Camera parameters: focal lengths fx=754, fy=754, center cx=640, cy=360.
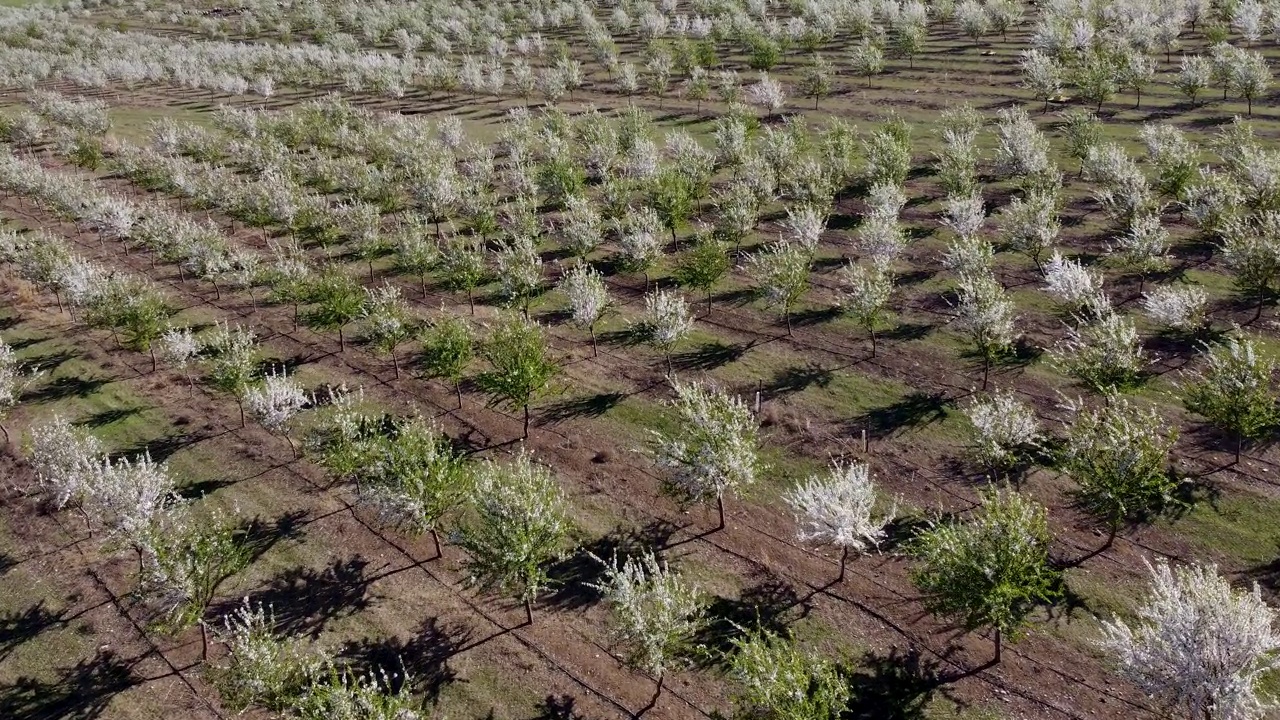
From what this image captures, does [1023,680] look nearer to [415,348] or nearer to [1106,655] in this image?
[1106,655]

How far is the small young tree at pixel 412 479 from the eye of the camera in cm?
3069

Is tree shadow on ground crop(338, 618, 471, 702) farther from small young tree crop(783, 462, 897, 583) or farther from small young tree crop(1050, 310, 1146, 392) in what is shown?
small young tree crop(1050, 310, 1146, 392)

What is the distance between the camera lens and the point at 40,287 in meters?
61.1

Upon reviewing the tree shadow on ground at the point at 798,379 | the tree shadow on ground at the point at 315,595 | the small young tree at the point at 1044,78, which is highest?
the small young tree at the point at 1044,78

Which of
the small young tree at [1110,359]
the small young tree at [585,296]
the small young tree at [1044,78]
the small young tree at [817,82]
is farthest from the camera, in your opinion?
the small young tree at [817,82]

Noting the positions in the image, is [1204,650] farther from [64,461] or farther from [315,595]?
[64,461]

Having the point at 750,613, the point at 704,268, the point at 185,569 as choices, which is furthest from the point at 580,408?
the point at 185,569

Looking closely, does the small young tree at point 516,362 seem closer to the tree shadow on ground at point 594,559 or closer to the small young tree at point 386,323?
the small young tree at point 386,323

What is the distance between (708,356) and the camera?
48562 millimetres

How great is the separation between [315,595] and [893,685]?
23.9m

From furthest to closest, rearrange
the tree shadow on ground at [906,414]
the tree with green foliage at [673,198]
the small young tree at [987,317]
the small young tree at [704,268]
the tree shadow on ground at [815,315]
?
the tree with green foliage at [673,198] < the tree shadow on ground at [815,315] < the small young tree at [704,268] < the tree shadow on ground at [906,414] < the small young tree at [987,317]

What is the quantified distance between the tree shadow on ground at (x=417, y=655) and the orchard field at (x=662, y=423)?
0.18 meters

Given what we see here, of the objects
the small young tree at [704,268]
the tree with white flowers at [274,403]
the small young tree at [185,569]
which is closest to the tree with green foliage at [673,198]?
the small young tree at [704,268]

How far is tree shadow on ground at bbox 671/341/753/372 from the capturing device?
4759 centimetres
